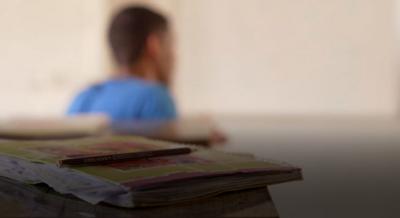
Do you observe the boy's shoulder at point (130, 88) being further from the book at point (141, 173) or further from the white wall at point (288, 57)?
the white wall at point (288, 57)

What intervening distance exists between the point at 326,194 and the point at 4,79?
313 cm

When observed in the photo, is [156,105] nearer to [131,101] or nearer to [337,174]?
[131,101]

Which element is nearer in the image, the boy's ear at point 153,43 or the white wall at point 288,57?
the boy's ear at point 153,43

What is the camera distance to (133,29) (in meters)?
2.13

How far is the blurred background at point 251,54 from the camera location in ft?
11.4

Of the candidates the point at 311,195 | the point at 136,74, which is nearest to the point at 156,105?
the point at 136,74

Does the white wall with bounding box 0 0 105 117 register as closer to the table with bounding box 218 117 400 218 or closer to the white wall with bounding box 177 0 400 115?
the white wall with bounding box 177 0 400 115

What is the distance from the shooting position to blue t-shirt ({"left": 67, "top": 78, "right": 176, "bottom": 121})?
6.50ft

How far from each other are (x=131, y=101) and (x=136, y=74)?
0.73ft

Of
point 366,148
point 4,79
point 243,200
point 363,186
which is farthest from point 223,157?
point 4,79

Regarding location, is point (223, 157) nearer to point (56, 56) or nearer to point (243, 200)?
point (243, 200)

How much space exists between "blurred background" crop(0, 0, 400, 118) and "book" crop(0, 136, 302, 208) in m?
2.94

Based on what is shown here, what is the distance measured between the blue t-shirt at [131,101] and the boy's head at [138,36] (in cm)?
10

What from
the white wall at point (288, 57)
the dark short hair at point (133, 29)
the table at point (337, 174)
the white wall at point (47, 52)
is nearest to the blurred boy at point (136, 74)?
the dark short hair at point (133, 29)
